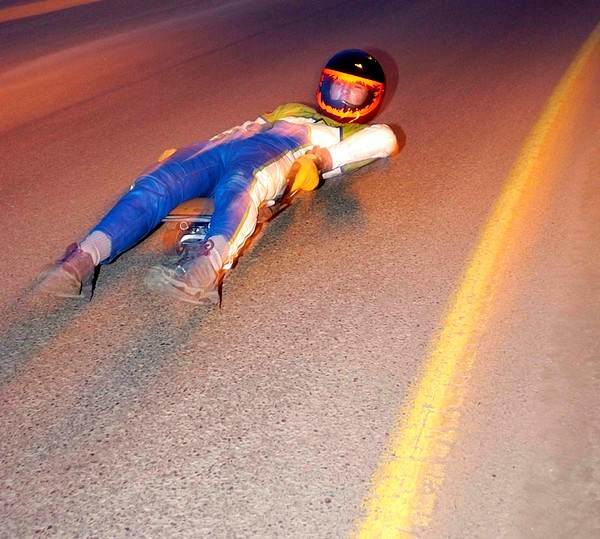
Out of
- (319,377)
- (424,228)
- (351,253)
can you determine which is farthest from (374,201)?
(319,377)

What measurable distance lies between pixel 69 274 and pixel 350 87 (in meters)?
2.26

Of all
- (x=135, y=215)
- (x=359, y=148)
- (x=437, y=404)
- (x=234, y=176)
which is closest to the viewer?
(x=437, y=404)

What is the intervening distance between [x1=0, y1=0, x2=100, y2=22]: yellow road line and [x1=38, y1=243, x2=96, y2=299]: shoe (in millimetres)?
10275

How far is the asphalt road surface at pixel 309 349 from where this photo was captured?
8.73 ft

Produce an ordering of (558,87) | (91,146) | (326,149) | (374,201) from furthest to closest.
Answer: (558,87) → (91,146) → (374,201) → (326,149)

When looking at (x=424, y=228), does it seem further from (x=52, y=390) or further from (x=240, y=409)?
(x=52, y=390)

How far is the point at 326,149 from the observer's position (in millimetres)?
4734

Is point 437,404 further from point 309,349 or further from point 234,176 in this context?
point 234,176

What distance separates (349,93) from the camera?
489cm

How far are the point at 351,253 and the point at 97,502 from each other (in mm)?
2215

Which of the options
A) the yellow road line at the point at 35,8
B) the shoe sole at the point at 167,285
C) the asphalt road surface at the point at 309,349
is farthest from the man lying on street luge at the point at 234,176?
the yellow road line at the point at 35,8

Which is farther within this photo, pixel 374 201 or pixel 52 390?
pixel 374 201

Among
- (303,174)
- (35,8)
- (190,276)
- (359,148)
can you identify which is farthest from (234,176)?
(35,8)

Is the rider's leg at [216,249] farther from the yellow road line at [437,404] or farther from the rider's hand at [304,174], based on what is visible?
the yellow road line at [437,404]
